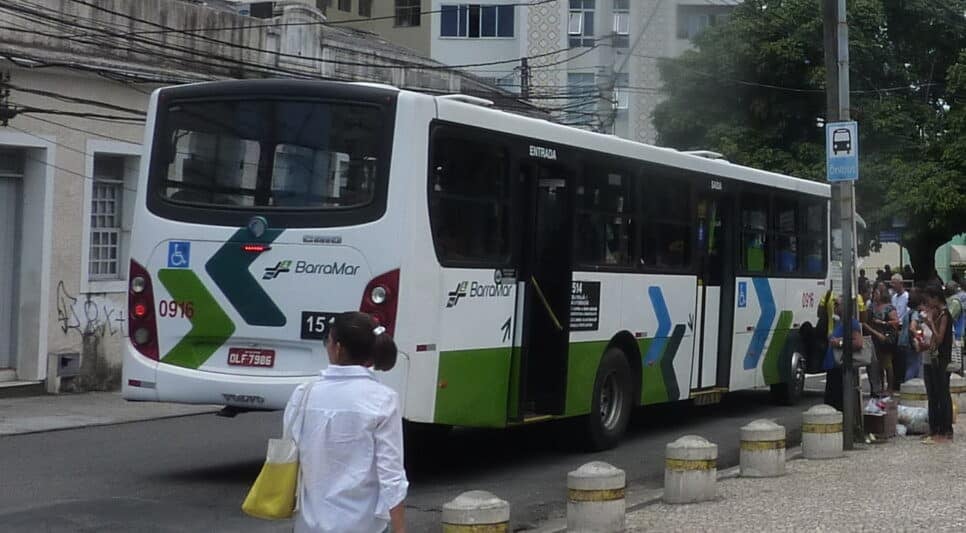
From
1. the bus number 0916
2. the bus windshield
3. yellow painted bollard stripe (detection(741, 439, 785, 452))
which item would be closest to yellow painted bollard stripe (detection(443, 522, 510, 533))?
the bus windshield

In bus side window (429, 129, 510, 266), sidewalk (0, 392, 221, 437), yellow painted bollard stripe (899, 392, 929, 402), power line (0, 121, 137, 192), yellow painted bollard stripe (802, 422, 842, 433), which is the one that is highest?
power line (0, 121, 137, 192)

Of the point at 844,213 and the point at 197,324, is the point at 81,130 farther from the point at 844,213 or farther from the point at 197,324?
the point at 844,213

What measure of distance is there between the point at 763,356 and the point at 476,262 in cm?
756

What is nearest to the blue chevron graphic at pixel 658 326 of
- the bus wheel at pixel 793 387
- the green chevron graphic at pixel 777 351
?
the green chevron graphic at pixel 777 351

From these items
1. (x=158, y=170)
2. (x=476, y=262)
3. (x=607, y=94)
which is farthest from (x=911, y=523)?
(x=607, y=94)

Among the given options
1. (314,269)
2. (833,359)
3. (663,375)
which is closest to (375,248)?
(314,269)

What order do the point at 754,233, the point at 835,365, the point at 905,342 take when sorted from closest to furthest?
the point at 835,365 < the point at 754,233 < the point at 905,342

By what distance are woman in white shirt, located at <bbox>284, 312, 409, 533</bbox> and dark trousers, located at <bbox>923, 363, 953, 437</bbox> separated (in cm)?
1041

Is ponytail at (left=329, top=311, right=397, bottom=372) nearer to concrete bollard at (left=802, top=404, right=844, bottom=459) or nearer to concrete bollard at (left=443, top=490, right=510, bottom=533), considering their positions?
concrete bollard at (left=443, top=490, right=510, bottom=533)

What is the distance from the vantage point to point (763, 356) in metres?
18.0

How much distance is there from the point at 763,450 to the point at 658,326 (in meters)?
3.04

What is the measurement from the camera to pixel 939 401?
14617 mm

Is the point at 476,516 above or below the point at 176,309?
below

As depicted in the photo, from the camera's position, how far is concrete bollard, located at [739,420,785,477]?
11.9 meters
